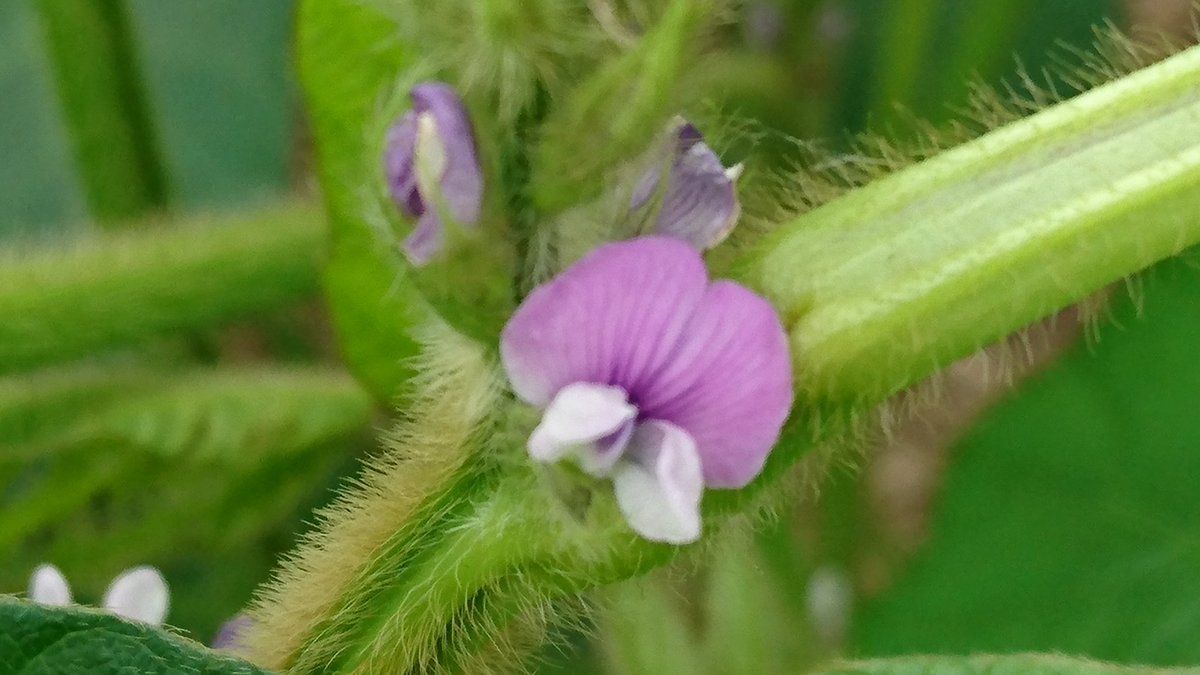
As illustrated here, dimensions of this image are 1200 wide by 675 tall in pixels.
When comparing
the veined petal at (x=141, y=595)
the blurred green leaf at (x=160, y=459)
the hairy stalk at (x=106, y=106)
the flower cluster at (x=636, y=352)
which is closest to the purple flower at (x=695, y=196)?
the flower cluster at (x=636, y=352)

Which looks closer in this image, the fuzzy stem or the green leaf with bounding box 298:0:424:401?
the fuzzy stem

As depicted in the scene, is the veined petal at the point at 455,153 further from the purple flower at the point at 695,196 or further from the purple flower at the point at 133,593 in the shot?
the purple flower at the point at 133,593

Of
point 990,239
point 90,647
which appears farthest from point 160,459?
point 990,239

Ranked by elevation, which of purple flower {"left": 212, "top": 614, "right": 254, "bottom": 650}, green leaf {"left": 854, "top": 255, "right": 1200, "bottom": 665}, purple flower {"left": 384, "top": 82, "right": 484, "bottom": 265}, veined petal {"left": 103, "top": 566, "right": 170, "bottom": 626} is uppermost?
purple flower {"left": 384, "top": 82, "right": 484, "bottom": 265}

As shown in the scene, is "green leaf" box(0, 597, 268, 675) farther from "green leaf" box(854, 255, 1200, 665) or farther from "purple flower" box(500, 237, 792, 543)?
"green leaf" box(854, 255, 1200, 665)

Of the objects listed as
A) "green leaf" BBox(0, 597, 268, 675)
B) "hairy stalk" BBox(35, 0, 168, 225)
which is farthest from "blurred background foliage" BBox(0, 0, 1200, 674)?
"green leaf" BBox(0, 597, 268, 675)

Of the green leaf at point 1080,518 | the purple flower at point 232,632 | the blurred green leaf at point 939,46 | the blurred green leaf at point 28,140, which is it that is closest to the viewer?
the purple flower at point 232,632

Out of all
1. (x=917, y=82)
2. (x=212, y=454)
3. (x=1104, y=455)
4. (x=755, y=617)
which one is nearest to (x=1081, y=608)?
(x=1104, y=455)
